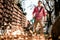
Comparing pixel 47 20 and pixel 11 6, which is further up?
pixel 11 6

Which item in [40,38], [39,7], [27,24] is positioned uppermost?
→ [39,7]

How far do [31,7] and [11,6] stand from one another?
0.40m

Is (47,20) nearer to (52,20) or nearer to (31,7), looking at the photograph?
(52,20)

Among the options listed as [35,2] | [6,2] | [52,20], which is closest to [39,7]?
[35,2]

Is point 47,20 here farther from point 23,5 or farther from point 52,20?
point 23,5

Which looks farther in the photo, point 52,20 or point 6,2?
point 6,2

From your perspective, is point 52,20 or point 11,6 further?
point 11,6

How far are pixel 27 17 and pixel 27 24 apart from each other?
13cm

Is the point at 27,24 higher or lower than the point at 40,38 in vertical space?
higher

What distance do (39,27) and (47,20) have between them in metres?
0.20

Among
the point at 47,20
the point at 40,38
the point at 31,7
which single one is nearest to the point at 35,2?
the point at 31,7

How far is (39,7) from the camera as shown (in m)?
4.12

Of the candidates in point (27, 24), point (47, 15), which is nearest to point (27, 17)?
point (27, 24)

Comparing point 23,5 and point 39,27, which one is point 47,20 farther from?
point 23,5
